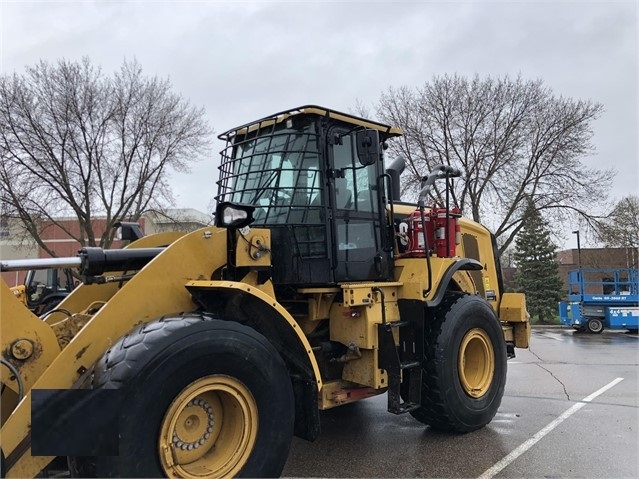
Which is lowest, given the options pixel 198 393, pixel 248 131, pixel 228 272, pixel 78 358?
pixel 198 393

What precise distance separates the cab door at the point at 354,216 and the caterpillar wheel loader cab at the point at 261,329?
2 cm

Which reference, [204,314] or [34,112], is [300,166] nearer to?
[204,314]

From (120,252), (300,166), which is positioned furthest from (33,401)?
(300,166)

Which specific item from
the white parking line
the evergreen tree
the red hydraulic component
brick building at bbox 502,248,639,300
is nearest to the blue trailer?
the evergreen tree

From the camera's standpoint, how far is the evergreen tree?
28.2 m

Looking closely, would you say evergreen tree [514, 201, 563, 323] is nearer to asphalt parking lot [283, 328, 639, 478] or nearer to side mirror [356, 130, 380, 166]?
asphalt parking lot [283, 328, 639, 478]

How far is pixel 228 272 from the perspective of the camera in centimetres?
377

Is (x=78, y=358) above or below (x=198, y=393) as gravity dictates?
above

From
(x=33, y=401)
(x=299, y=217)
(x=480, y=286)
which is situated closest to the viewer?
(x=33, y=401)

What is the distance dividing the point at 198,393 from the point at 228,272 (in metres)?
1.01

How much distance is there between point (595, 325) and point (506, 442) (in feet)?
50.5

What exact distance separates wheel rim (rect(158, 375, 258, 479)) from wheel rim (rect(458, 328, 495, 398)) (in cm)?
281

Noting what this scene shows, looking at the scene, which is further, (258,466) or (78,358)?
(258,466)

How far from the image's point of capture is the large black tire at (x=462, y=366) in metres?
4.78
